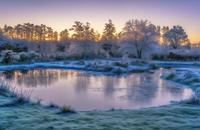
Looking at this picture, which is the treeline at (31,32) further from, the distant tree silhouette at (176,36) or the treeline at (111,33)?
the distant tree silhouette at (176,36)

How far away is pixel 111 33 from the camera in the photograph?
84.8 meters

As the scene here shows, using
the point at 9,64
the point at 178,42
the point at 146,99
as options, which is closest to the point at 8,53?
the point at 9,64

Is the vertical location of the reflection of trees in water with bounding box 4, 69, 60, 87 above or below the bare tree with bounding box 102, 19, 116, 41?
below

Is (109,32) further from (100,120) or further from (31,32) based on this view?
(100,120)

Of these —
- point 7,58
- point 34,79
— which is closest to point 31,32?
point 7,58

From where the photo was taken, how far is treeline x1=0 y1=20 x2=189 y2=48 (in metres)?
64.1

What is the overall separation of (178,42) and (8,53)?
5146cm

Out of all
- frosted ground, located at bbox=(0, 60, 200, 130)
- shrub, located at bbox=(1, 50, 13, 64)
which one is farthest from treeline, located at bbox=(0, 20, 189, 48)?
frosted ground, located at bbox=(0, 60, 200, 130)

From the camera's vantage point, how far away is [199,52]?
2506 inches

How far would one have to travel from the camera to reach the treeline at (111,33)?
64.1m

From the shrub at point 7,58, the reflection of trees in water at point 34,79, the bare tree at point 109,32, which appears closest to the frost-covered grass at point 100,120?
the reflection of trees in water at point 34,79

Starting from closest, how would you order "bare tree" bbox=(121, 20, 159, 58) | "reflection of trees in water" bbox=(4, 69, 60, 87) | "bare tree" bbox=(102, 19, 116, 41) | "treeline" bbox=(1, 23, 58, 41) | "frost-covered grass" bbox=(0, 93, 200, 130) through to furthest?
1. "frost-covered grass" bbox=(0, 93, 200, 130)
2. "reflection of trees in water" bbox=(4, 69, 60, 87)
3. "bare tree" bbox=(121, 20, 159, 58)
4. "bare tree" bbox=(102, 19, 116, 41)
5. "treeline" bbox=(1, 23, 58, 41)

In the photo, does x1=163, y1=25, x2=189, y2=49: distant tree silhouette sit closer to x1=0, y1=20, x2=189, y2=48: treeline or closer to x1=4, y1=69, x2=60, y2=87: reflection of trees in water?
x1=0, y1=20, x2=189, y2=48: treeline

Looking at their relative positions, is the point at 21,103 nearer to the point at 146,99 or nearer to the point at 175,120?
the point at 175,120
